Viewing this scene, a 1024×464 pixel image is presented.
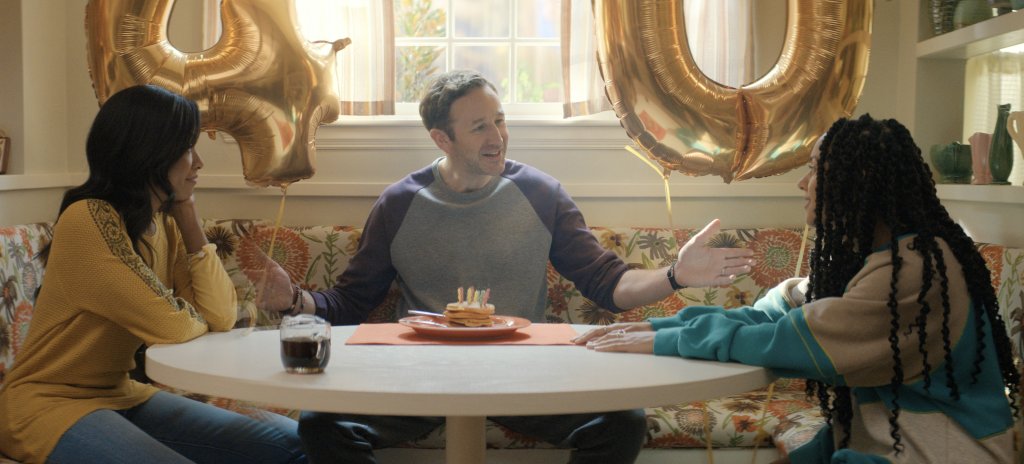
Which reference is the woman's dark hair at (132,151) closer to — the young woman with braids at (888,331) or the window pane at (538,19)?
the young woman with braids at (888,331)

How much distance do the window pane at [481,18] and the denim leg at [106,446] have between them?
1848mm

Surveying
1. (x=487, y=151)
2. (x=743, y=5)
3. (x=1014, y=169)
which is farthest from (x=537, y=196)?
(x=1014, y=169)

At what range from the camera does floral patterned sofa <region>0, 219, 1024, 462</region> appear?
225 centimetres

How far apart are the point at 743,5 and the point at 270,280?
1645 millimetres

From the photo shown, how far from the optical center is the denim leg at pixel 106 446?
1615 mm

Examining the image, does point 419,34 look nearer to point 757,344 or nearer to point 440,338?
point 440,338

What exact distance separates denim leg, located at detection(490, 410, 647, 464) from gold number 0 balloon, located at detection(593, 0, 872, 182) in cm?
74

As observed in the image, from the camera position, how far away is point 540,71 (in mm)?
3178

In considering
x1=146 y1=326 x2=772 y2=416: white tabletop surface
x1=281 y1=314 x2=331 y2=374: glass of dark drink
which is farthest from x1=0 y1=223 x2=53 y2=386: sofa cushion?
x1=281 y1=314 x2=331 y2=374: glass of dark drink

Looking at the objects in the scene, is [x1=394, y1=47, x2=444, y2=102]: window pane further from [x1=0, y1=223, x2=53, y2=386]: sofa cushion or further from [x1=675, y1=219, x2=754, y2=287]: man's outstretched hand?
[x1=675, y1=219, x2=754, y2=287]: man's outstretched hand

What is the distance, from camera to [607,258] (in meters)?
2.50

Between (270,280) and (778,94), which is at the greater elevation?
(778,94)

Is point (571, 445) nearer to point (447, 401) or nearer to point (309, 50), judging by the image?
point (447, 401)

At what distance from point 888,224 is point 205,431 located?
48.4 inches
